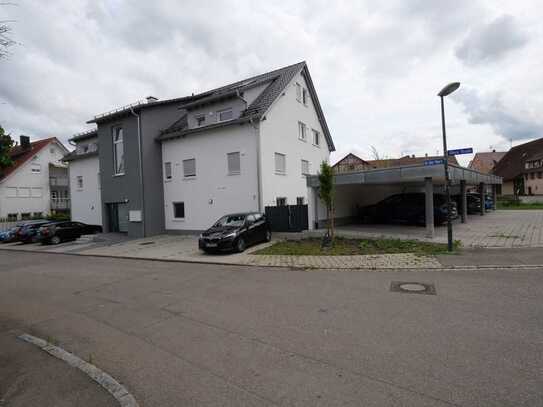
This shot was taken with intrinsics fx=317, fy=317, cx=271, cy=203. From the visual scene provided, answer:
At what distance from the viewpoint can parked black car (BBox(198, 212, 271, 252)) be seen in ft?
40.2

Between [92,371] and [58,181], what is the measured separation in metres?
42.3

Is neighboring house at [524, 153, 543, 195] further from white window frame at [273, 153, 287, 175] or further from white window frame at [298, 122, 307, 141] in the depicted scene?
white window frame at [273, 153, 287, 175]

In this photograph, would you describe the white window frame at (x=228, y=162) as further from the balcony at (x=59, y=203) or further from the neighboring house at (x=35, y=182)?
the balcony at (x=59, y=203)

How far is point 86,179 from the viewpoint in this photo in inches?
1044

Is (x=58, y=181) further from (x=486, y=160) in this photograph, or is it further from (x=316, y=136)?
(x=486, y=160)

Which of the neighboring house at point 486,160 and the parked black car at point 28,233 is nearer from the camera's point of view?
the parked black car at point 28,233

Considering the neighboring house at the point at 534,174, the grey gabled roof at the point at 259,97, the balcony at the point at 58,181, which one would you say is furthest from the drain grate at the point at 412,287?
the neighboring house at the point at 534,174

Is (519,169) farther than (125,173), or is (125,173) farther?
(519,169)

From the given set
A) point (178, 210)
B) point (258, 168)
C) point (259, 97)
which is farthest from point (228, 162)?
point (178, 210)

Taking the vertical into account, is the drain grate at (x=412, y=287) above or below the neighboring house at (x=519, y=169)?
below

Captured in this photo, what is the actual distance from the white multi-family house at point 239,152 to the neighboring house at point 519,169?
47759 mm

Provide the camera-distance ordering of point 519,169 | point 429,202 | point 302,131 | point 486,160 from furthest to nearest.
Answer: point 486,160 → point 519,169 → point 302,131 → point 429,202

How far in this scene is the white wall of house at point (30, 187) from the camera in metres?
33.7

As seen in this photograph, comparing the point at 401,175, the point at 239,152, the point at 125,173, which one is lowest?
the point at 401,175
